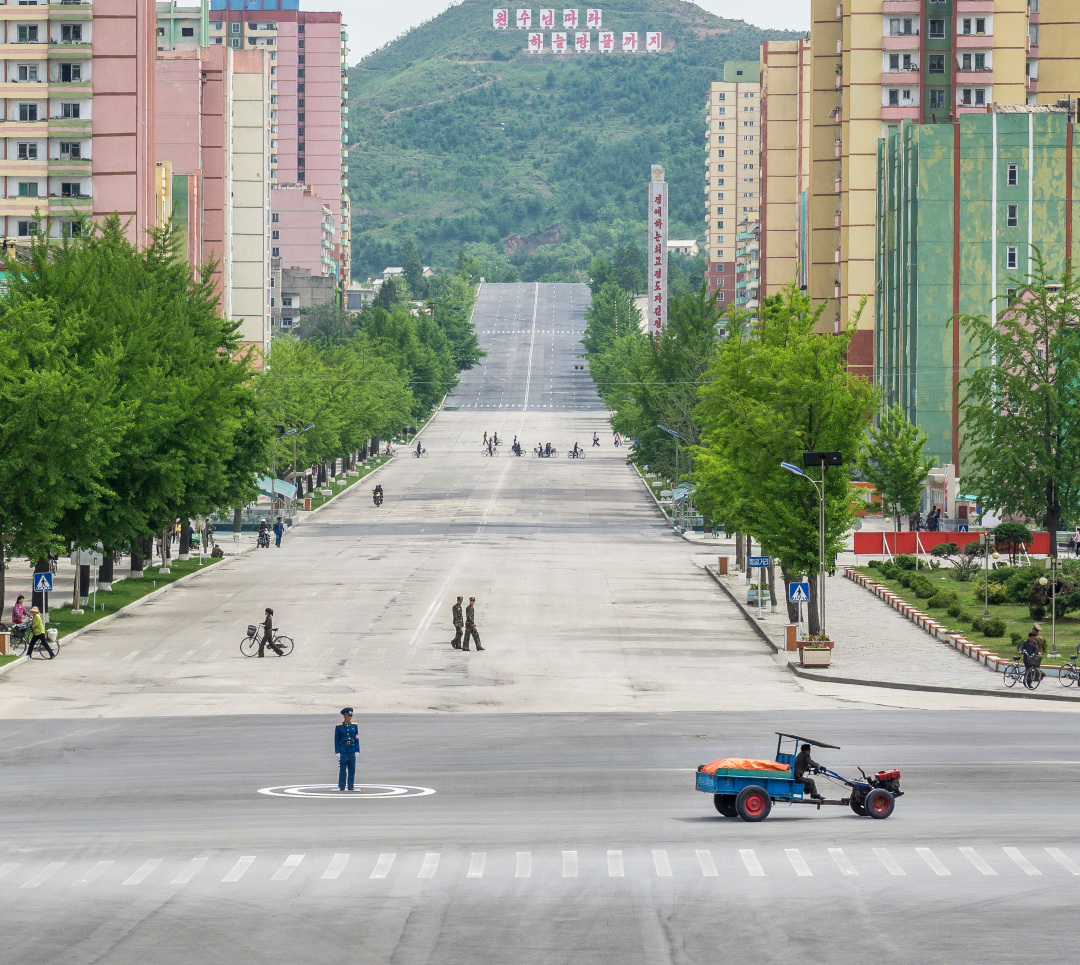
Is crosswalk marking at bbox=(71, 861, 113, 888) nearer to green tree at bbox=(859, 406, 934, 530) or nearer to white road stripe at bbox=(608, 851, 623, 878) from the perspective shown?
white road stripe at bbox=(608, 851, 623, 878)

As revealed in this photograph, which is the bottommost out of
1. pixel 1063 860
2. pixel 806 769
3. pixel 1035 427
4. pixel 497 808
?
pixel 497 808

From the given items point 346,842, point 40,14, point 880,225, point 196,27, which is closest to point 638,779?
point 346,842

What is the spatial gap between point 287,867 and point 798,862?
22.9 feet

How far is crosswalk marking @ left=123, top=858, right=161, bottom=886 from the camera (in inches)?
927

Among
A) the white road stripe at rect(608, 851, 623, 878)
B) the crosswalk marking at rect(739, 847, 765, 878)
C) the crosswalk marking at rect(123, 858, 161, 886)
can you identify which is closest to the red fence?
the crosswalk marking at rect(739, 847, 765, 878)

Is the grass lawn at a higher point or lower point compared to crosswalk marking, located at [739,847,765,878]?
lower

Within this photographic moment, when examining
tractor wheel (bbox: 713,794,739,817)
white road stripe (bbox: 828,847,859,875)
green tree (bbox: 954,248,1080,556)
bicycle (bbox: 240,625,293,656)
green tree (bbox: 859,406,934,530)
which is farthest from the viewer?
green tree (bbox: 859,406,934,530)

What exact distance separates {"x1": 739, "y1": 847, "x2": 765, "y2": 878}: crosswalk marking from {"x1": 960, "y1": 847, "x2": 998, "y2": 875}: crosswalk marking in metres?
2.90

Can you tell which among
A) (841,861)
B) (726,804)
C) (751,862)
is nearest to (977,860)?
(841,861)

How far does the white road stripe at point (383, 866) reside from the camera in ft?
78.5

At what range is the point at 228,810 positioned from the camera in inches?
1121

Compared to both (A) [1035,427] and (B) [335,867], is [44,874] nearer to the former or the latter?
(B) [335,867]

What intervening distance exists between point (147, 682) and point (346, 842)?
21297 millimetres

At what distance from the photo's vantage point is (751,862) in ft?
81.5
